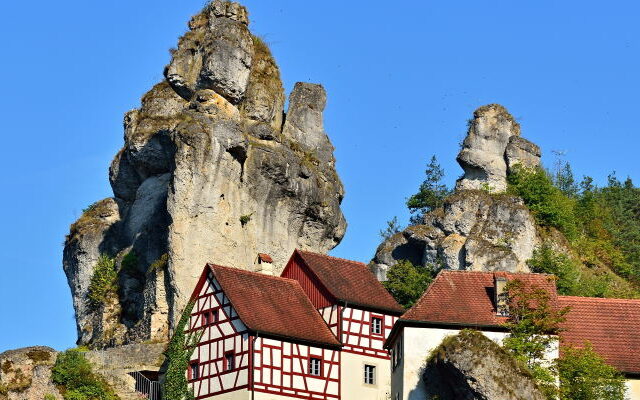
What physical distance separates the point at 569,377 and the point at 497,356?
3343mm

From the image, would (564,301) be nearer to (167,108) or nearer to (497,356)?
(497,356)

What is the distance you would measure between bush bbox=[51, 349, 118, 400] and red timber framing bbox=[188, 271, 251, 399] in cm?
490

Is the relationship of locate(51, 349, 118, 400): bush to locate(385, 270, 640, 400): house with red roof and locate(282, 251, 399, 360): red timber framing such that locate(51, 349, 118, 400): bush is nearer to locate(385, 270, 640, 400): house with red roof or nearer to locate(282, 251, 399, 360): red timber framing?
locate(282, 251, 399, 360): red timber framing

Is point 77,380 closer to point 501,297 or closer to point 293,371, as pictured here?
point 293,371

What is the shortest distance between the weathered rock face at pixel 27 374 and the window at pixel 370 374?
42.2 ft

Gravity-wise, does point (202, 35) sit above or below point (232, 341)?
above

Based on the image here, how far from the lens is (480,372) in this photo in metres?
58.8

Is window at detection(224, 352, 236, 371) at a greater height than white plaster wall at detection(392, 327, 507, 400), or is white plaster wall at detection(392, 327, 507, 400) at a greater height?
window at detection(224, 352, 236, 371)

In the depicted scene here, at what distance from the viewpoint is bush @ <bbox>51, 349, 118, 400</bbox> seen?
73.2 m

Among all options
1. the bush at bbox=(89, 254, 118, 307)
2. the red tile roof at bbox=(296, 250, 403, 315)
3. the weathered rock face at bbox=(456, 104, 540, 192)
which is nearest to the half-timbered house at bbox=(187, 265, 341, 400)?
the red tile roof at bbox=(296, 250, 403, 315)

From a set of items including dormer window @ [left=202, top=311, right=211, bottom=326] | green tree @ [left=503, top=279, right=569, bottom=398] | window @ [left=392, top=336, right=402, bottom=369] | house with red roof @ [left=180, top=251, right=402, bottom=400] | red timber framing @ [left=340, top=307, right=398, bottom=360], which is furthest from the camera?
red timber framing @ [left=340, top=307, right=398, bottom=360]

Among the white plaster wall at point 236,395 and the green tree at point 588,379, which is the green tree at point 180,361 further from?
the green tree at point 588,379

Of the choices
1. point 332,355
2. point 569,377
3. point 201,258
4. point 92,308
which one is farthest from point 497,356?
point 92,308

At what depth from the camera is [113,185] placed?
93.1 meters
